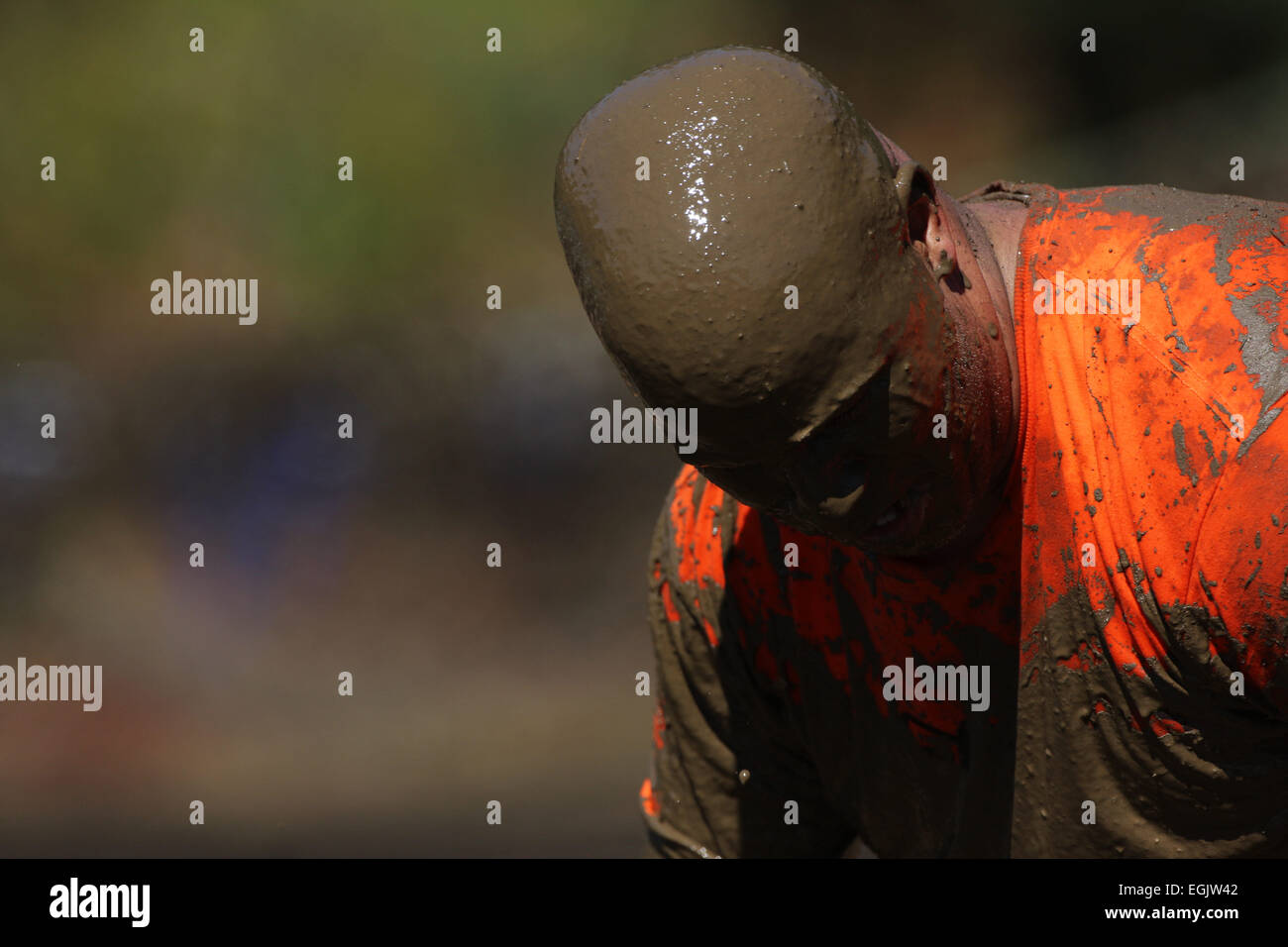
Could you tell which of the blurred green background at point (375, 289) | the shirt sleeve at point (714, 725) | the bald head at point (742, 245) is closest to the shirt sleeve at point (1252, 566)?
the bald head at point (742, 245)

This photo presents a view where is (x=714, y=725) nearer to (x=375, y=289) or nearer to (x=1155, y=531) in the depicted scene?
(x=1155, y=531)

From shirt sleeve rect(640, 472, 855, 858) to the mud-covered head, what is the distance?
625 mm

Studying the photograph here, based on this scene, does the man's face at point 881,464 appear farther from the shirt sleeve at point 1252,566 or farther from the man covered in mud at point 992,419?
the shirt sleeve at point 1252,566

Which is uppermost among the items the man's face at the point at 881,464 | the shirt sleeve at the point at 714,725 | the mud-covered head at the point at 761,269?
the mud-covered head at the point at 761,269

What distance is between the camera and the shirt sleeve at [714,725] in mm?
2418

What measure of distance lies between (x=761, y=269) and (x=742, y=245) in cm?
3

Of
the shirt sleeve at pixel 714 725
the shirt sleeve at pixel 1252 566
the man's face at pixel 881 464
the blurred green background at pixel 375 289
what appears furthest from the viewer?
the blurred green background at pixel 375 289

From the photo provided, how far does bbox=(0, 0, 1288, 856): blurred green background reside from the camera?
6.86m

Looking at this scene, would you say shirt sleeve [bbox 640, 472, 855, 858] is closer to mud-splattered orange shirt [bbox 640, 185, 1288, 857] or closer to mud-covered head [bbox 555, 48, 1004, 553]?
mud-splattered orange shirt [bbox 640, 185, 1288, 857]

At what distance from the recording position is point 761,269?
5.49 ft

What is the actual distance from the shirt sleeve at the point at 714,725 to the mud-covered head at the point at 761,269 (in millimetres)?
625


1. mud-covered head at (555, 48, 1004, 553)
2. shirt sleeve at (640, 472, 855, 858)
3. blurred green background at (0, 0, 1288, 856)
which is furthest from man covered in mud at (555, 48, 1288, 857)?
blurred green background at (0, 0, 1288, 856)

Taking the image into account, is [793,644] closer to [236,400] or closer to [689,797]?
[689,797]

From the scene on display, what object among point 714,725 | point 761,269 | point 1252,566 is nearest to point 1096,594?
point 1252,566
